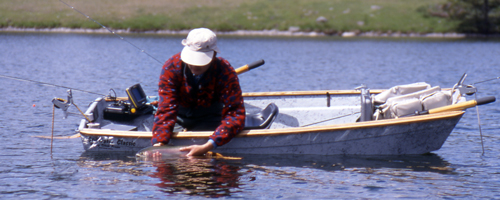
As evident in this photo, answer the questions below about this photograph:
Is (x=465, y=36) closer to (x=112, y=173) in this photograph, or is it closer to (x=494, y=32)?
(x=494, y=32)

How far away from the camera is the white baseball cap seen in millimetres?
7227

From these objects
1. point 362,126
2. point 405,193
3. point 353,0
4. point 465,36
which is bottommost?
point 405,193

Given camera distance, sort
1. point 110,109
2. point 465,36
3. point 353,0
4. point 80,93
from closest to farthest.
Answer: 1. point 110,109
2. point 80,93
3. point 465,36
4. point 353,0

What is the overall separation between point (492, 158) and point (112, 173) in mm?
6426

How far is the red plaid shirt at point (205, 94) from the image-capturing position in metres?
7.73

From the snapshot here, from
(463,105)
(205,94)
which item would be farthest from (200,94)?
(463,105)

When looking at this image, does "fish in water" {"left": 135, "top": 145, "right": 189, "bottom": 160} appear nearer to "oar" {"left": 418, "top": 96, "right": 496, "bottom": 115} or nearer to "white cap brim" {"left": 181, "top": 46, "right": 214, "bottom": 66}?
"white cap brim" {"left": 181, "top": 46, "right": 214, "bottom": 66}

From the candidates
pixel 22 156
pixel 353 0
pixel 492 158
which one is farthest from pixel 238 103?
pixel 353 0

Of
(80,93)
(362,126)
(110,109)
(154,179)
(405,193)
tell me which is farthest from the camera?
(80,93)

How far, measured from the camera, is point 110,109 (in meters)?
10.2

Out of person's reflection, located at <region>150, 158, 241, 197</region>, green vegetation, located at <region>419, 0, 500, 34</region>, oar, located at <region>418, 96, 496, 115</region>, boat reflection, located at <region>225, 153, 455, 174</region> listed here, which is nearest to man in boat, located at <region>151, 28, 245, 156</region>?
person's reflection, located at <region>150, 158, 241, 197</region>

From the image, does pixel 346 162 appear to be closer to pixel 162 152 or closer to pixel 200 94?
pixel 200 94

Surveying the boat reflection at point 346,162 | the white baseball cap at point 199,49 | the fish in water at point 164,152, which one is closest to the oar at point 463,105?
the boat reflection at point 346,162

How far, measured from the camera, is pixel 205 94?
8.01 m
